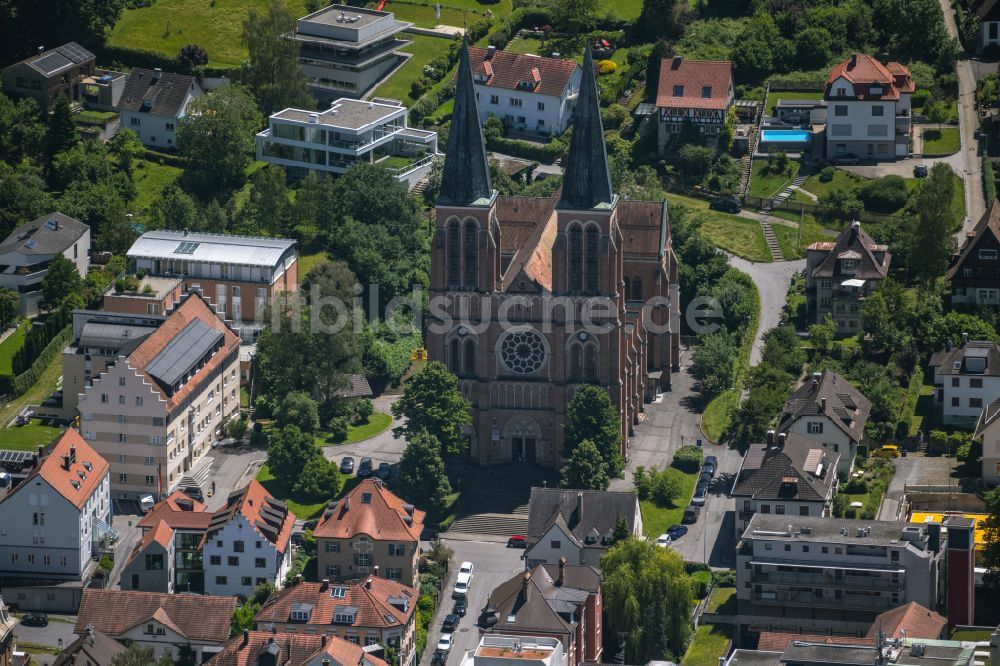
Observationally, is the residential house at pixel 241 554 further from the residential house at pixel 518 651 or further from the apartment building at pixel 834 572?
the apartment building at pixel 834 572

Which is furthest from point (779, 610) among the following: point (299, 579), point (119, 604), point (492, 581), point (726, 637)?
point (119, 604)

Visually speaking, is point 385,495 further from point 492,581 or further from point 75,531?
point 75,531

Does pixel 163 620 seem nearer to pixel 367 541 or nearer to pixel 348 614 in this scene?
pixel 348 614

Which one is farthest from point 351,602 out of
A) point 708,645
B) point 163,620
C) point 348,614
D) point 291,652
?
point 708,645

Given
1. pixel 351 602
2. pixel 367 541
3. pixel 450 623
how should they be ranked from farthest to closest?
pixel 367 541 < pixel 450 623 < pixel 351 602

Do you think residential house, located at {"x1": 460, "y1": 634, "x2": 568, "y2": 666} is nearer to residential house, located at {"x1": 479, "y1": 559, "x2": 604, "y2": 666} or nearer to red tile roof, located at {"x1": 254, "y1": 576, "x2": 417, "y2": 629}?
residential house, located at {"x1": 479, "y1": 559, "x2": 604, "y2": 666}

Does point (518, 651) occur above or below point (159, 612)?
above
